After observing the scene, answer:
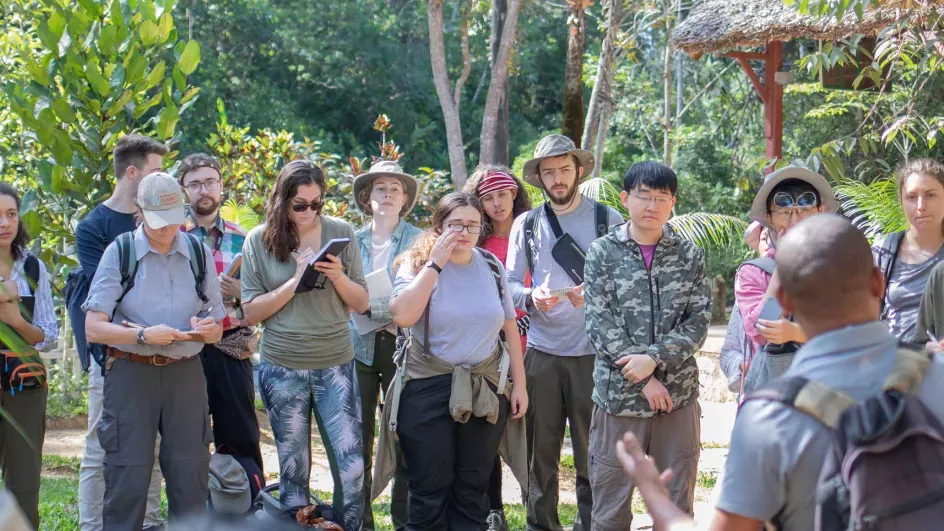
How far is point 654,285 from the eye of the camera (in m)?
4.71

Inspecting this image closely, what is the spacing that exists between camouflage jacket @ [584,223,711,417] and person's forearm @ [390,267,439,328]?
2.57 ft

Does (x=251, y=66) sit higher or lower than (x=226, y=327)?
higher

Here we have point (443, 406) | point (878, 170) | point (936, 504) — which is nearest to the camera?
point (936, 504)

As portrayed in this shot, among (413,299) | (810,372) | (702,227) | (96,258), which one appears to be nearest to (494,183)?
(413,299)

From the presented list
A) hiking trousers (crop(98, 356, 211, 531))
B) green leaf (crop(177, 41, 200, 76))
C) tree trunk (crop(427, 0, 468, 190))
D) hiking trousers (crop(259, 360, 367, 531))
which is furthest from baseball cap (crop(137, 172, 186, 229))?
tree trunk (crop(427, 0, 468, 190))

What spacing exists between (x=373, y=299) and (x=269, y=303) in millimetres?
809

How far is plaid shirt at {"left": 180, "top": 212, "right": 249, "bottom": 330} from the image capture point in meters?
5.62

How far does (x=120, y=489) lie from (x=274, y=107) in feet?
74.5

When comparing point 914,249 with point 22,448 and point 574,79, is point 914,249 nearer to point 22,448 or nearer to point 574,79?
point 22,448

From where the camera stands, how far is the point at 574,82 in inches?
498

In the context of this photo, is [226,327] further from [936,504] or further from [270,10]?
[270,10]

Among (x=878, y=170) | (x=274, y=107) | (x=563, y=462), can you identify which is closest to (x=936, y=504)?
(x=563, y=462)

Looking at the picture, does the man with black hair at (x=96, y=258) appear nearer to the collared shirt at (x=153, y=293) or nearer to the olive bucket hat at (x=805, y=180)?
the collared shirt at (x=153, y=293)

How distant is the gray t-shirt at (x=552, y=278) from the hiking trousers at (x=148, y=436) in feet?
6.22
